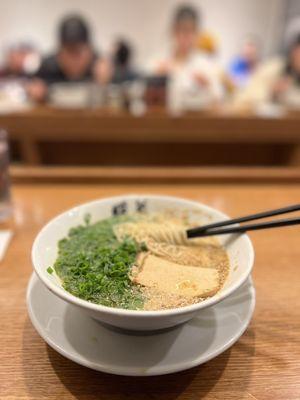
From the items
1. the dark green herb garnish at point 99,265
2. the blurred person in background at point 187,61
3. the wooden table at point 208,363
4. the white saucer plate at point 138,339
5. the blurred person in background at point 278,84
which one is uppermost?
the blurred person in background at point 187,61

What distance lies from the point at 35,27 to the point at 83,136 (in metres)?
6.20

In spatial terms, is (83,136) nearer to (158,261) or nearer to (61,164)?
(61,164)

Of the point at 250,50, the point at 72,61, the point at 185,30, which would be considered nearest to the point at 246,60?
the point at 250,50

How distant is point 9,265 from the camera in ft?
2.99

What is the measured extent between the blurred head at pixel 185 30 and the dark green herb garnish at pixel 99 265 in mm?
3602

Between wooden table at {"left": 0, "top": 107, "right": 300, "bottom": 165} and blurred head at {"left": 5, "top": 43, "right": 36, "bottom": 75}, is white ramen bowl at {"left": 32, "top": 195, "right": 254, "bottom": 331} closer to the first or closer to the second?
wooden table at {"left": 0, "top": 107, "right": 300, "bottom": 165}

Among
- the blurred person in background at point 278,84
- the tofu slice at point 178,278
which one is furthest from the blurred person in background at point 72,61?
the tofu slice at point 178,278

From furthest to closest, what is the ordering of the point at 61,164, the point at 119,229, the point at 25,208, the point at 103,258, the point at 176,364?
1. the point at 61,164
2. the point at 25,208
3. the point at 119,229
4. the point at 103,258
5. the point at 176,364

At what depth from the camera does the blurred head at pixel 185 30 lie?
383cm

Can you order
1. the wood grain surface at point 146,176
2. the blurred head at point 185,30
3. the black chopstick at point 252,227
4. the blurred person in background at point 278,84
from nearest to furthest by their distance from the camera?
1. the black chopstick at point 252,227
2. the wood grain surface at point 146,176
3. the blurred person in background at point 278,84
4. the blurred head at point 185,30

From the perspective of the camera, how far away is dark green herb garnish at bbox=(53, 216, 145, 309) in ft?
2.05

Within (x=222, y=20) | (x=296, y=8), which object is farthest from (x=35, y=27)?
(x=296, y=8)

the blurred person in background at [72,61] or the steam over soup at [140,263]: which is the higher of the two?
the blurred person in background at [72,61]

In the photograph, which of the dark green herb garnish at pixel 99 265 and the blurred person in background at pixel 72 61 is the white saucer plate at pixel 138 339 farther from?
the blurred person in background at pixel 72 61
